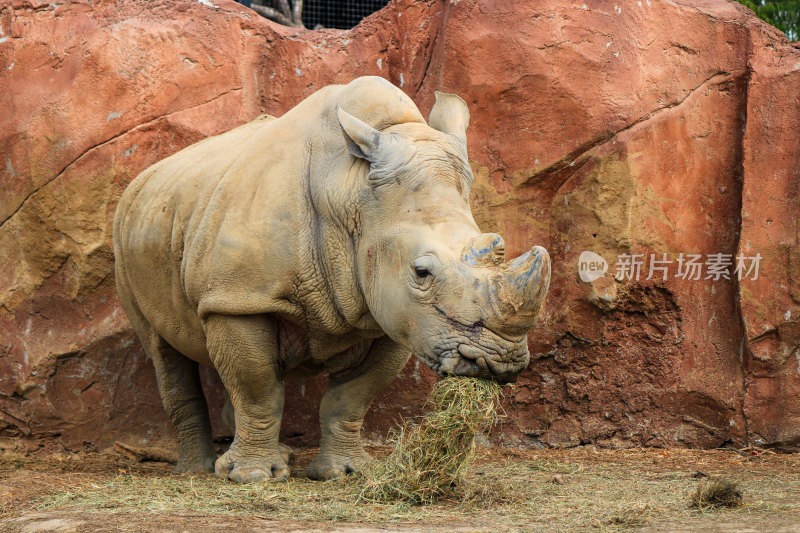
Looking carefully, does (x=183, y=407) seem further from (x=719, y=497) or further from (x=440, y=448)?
(x=719, y=497)

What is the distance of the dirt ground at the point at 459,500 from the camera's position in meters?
4.58

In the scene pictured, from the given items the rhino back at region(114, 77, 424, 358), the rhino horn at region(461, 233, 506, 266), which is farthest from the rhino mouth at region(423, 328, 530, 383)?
the rhino back at region(114, 77, 424, 358)

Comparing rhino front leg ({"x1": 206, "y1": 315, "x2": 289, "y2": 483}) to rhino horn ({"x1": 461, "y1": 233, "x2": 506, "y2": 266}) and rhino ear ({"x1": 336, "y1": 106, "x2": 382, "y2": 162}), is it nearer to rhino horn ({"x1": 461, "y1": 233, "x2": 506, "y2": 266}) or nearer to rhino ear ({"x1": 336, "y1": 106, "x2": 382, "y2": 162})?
rhino ear ({"x1": 336, "y1": 106, "x2": 382, "y2": 162})

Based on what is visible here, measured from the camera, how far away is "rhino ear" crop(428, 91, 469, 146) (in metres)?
5.96

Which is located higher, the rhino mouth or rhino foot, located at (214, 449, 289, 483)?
the rhino mouth

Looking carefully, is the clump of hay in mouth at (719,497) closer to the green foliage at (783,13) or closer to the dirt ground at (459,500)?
the dirt ground at (459,500)

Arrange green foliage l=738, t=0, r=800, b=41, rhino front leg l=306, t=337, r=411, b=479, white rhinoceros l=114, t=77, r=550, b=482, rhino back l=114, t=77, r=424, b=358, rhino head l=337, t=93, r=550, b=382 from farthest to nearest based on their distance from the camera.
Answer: green foliage l=738, t=0, r=800, b=41, rhino front leg l=306, t=337, r=411, b=479, rhino back l=114, t=77, r=424, b=358, white rhinoceros l=114, t=77, r=550, b=482, rhino head l=337, t=93, r=550, b=382

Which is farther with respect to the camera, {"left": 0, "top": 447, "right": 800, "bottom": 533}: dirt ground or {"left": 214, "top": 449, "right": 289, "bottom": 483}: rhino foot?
{"left": 214, "top": 449, "right": 289, "bottom": 483}: rhino foot

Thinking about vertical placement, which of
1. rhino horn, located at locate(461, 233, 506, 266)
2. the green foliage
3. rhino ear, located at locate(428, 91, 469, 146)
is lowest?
rhino horn, located at locate(461, 233, 506, 266)

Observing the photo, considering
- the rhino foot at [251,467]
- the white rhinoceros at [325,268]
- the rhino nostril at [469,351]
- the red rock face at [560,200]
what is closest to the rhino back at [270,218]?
the white rhinoceros at [325,268]

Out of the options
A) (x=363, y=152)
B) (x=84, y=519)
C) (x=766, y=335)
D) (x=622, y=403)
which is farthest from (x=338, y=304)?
(x=766, y=335)

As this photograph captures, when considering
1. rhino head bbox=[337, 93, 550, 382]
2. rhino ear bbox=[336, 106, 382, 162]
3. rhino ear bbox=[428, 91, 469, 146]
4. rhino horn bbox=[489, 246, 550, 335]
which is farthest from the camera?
rhino ear bbox=[428, 91, 469, 146]

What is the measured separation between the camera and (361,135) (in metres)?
5.55

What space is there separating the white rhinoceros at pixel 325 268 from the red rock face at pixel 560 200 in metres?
0.81
